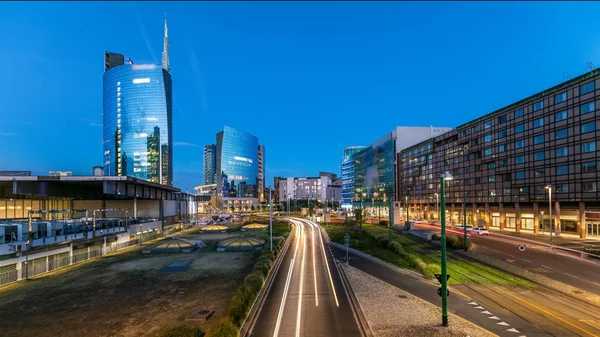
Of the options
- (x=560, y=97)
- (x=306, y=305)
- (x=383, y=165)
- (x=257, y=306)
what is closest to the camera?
(x=257, y=306)

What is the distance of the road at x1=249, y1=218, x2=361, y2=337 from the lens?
17438 millimetres

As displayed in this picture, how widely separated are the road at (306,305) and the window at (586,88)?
5315 centimetres

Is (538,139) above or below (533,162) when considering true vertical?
above

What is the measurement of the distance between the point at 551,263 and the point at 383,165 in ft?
371

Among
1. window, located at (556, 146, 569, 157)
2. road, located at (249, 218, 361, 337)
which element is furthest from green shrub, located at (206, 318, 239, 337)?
window, located at (556, 146, 569, 157)

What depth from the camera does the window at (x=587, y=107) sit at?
52250 millimetres

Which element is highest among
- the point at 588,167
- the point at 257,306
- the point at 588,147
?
the point at 588,147

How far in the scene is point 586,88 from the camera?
2100 inches

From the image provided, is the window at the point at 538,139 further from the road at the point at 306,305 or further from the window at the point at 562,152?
the road at the point at 306,305

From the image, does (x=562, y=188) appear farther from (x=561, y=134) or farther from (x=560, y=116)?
(x=560, y=116)

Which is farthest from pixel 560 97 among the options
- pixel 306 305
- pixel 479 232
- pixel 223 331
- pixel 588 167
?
pixel 223 331

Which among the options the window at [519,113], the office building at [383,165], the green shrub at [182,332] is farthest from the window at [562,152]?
the green shrub at [182,332]

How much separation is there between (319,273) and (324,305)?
980 cm

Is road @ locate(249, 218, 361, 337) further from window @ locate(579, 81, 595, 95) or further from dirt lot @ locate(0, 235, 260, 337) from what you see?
window @ locate(579, 81, 595, 95)
